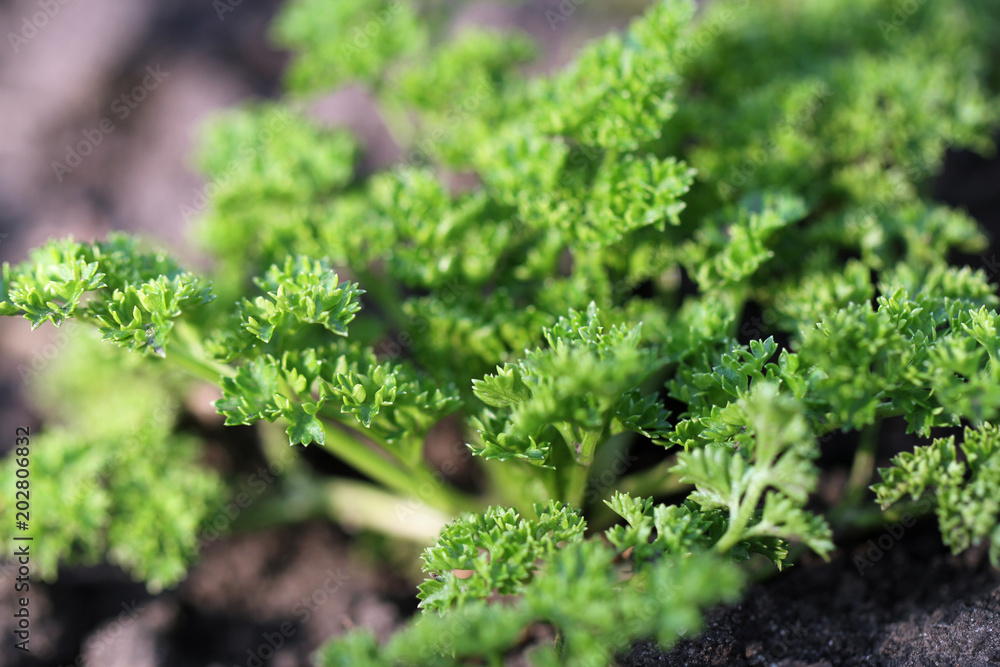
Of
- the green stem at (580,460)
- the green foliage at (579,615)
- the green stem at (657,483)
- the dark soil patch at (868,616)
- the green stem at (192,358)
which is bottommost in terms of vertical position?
the dark soil patch at (868,616)

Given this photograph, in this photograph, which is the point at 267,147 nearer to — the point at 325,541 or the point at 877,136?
the point at 325,541

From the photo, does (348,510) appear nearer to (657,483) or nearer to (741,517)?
(657,483)

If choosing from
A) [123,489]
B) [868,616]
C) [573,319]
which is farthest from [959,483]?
[123,489]

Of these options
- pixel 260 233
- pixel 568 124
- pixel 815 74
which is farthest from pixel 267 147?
pixel 815 74

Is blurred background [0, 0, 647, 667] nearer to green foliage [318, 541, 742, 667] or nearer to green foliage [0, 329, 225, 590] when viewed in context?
green foliage [0, 329, 225, 590]

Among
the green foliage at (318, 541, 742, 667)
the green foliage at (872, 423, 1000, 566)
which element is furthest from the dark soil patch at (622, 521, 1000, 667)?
the green foliage at (318, 541, 742, 667)

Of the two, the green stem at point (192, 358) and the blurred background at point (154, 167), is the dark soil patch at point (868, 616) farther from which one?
the green stem at point (192, 358)

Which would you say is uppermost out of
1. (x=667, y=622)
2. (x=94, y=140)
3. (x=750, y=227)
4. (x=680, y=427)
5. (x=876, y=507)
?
(x=94, y=140)

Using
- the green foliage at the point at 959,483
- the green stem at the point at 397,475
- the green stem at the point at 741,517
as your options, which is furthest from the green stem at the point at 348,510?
the green foliage at the point at 959,483
